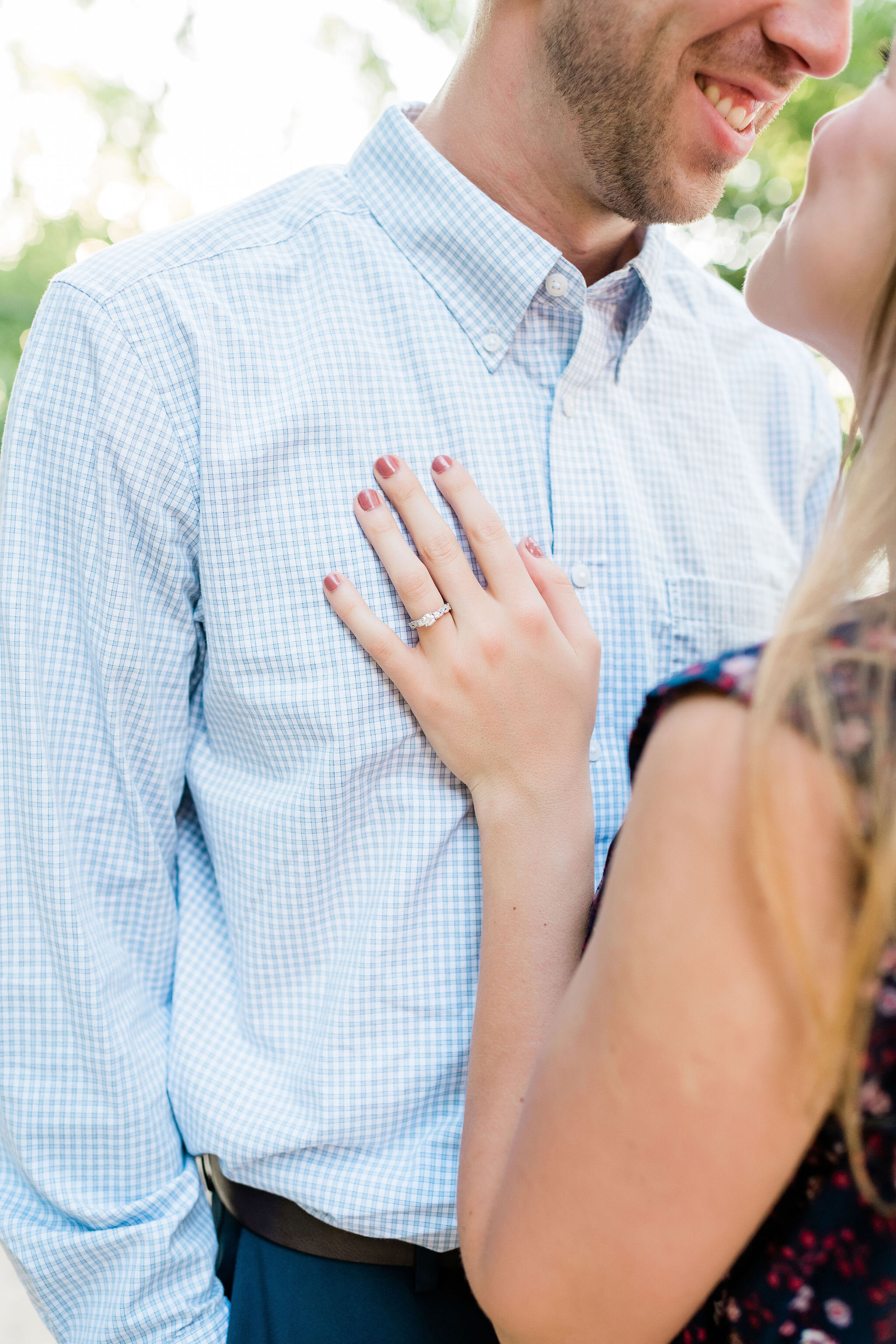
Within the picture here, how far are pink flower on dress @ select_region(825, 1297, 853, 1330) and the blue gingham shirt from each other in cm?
45

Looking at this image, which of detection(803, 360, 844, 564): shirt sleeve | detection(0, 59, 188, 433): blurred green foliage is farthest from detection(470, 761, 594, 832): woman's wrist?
detection(0, 59, 188, 433): blurred green foliage

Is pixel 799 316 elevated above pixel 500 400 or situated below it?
above

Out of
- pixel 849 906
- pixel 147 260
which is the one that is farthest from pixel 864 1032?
pixel 147 260

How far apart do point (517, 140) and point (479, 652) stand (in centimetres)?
74

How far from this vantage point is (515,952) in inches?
41.1

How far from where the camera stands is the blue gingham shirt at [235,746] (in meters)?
1.15

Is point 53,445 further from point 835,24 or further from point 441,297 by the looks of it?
point 835,24

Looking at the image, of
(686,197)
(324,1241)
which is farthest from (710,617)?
(324,1241)

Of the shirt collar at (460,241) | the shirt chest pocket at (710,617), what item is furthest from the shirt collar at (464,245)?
the shirt chest pocket at (710,617)

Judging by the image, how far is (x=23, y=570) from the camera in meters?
1.14

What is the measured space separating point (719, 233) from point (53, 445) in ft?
19.1

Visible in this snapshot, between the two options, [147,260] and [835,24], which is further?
[835,24]

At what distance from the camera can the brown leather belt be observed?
120 centimetres

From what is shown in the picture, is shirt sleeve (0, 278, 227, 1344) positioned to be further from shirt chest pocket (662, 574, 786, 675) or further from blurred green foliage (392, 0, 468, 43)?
blurred green foliage (392, 0, 468, 43)
